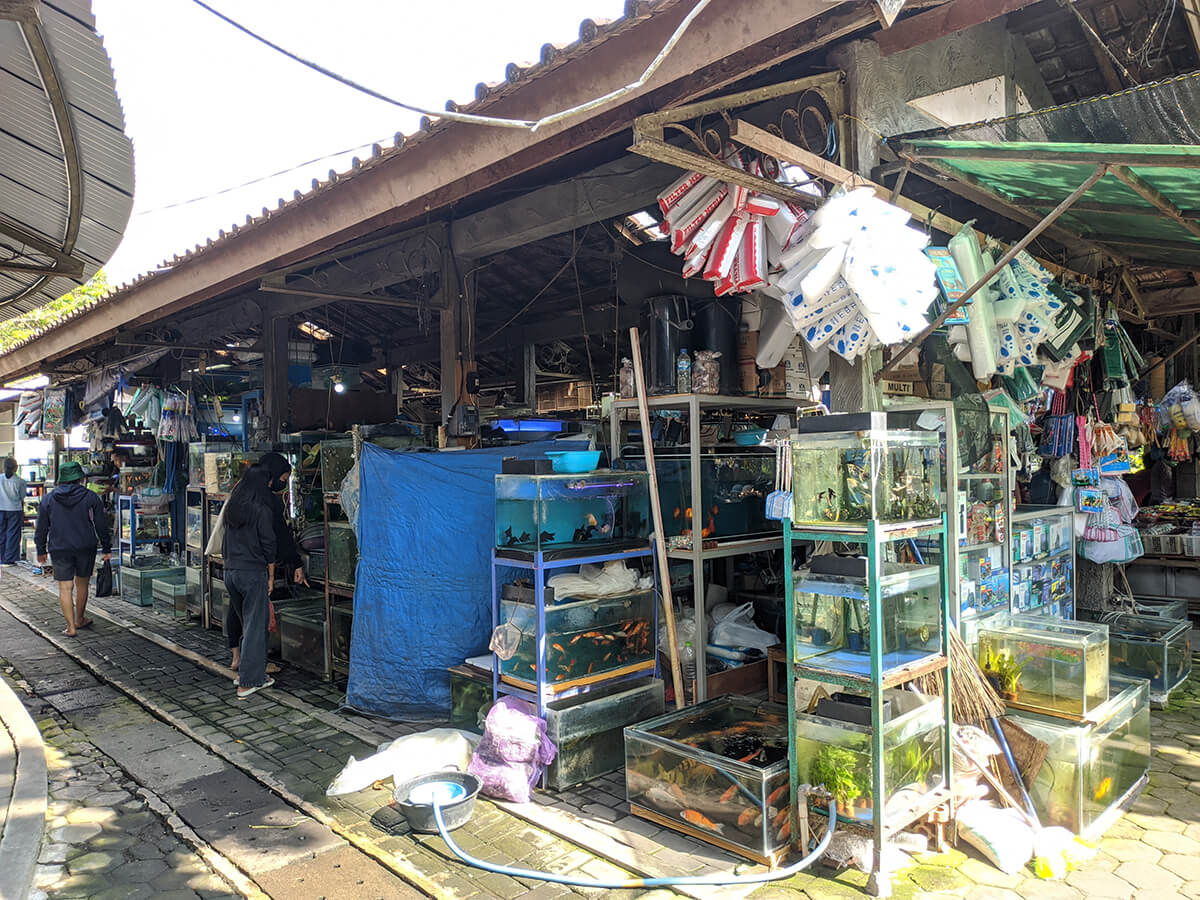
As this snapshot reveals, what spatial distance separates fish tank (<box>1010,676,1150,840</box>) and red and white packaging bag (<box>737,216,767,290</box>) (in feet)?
9.43

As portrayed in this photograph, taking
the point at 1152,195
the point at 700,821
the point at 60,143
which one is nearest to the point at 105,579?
the point at 60,143

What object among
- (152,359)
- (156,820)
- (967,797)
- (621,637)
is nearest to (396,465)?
(621,637)

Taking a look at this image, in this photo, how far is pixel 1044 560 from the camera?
596 centimetres

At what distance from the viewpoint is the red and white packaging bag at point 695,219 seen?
428 centimetres

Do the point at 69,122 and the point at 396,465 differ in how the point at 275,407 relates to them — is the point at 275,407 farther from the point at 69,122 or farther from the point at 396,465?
the point at 69,122

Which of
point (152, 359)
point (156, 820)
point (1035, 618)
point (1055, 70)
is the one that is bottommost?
point (156, 820)

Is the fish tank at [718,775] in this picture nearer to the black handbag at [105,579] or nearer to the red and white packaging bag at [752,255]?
the red and white packaging bag at [752,255]

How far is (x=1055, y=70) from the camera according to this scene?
575cm

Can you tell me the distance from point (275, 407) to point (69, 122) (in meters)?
5.97

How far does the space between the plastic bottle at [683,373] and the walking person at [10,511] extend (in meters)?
14.5

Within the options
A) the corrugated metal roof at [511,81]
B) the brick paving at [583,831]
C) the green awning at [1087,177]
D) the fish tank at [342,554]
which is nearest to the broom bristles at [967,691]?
the brick paving at [583,831]

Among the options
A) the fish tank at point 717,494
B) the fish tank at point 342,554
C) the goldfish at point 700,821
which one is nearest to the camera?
the goldfish at point 700,821

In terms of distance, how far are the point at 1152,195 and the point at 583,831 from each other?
15.3ft

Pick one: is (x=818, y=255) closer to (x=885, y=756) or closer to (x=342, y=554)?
(x=885, y=756)
